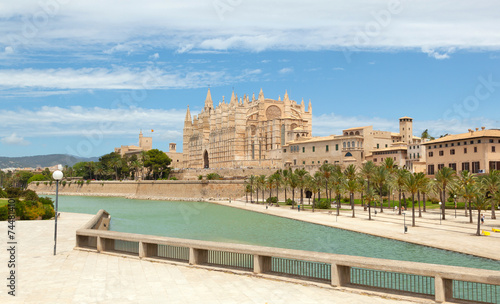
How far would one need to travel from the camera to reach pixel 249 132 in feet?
338

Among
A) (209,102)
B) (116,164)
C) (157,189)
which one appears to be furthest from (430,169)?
(209,102)

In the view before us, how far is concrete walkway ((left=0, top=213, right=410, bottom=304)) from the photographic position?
30.9ft

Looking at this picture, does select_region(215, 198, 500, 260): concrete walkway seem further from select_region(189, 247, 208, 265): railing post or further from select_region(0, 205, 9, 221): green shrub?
select_region(0, 205, 9, 221): green shrub

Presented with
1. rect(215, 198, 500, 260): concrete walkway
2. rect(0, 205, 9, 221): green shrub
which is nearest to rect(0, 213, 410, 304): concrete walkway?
rect(215, 198, 500, 260): concrete walkway

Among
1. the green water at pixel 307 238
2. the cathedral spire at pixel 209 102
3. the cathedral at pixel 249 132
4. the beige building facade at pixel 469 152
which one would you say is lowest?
the green water at pixel 307 238

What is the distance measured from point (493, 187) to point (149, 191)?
219ft

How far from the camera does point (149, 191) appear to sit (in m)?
90.1

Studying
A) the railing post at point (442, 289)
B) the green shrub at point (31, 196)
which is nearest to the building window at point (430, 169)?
the green shrub at point (31, 196)

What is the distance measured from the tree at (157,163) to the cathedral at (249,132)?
1185cm

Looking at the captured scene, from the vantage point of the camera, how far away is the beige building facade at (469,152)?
52.5 meters

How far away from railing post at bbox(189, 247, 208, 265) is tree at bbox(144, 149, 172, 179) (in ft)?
323

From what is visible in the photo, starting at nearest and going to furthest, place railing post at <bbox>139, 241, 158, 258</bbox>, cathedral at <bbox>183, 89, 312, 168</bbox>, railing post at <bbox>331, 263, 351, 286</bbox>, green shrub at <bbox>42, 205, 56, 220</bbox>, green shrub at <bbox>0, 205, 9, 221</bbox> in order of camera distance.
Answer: railing post at <bbox>331, 263, 351, 286</bbox>
railing post at <bbox>139, 241, 158, 258</bbox>
green shrub at <bbox>0, 205, 9, 221</bbox>
green shrub at <bbox>42, 205, 56, 220</bbox>
cathedral at <bbox>183, 89, 312, 168</bbox>

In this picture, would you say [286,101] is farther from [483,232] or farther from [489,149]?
[483,232]

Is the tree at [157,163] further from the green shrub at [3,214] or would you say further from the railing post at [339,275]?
the railing post at [339,275]
